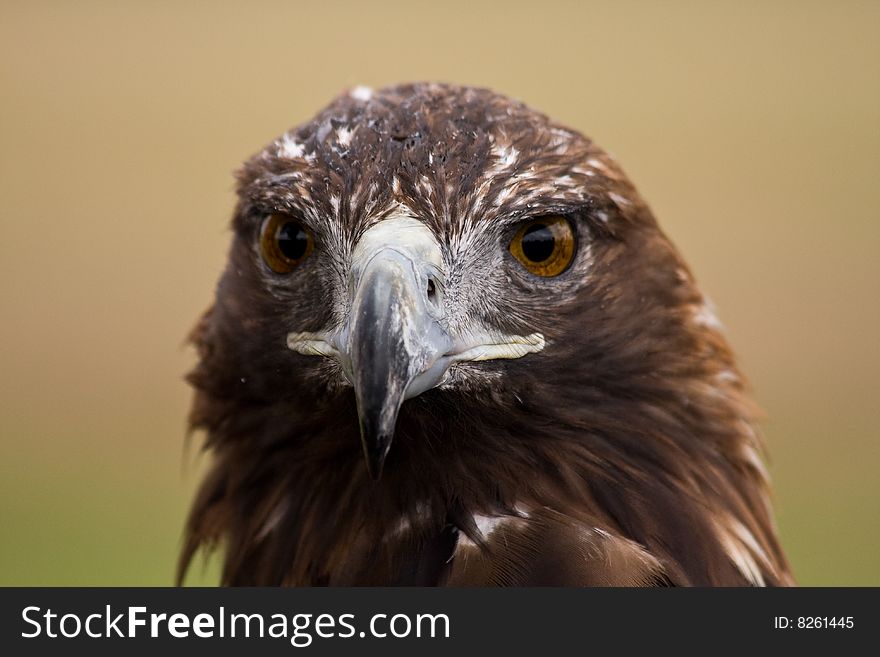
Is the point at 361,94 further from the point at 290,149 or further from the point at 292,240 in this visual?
the point at 292,240

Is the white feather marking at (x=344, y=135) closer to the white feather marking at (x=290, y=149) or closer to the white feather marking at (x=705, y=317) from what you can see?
the white feather marking at (x=290, y=149)

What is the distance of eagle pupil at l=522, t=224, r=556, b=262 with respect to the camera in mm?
3035

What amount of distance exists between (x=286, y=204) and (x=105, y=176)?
10.0m

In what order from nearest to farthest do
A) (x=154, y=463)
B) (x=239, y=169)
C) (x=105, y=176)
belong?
(x=239, y=169) < (x=154, y=463) < (x=105, y=176)

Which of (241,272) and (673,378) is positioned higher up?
(241,272)

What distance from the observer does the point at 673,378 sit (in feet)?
10.4

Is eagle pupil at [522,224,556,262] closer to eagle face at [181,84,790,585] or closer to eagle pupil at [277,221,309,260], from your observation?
eagle face at [181,84,790,585]

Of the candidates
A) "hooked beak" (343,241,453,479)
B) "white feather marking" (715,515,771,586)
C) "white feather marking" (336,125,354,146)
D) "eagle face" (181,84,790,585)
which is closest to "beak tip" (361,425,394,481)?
"hooked beak" (343,241,453,479)

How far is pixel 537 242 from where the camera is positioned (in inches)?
119

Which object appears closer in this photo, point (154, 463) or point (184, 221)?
point (154, 463)

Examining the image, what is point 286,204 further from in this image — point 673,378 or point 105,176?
point 105,176

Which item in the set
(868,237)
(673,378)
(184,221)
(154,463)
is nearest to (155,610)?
(673,378)

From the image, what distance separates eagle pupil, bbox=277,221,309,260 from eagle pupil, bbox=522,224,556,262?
0.57 m

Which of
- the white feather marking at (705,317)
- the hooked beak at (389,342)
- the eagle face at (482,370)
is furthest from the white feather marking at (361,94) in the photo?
the white feather marking at (705,317)
